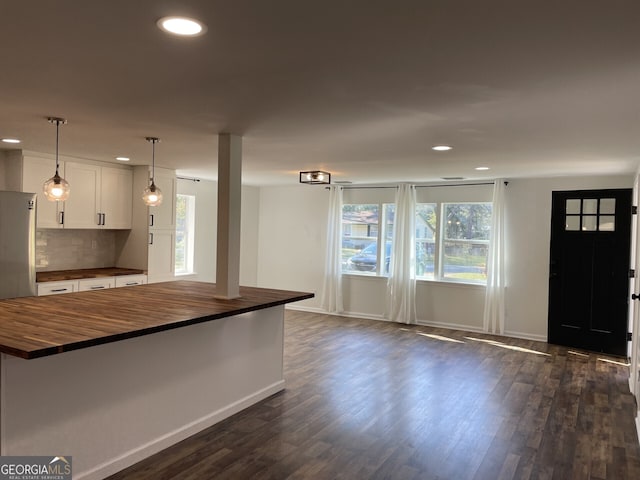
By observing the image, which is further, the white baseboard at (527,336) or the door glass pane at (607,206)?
the white baseboard at (527,336)

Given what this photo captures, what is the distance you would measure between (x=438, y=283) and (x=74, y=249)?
5114mm

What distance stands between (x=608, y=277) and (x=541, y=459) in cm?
370

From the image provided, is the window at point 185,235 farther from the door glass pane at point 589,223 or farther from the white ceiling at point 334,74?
the door glass pane at point 589,223

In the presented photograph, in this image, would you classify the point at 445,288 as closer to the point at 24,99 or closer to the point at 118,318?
the point at 118,318

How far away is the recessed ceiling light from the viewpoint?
1.67 meters

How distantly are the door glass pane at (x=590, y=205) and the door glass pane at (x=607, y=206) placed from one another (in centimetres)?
7

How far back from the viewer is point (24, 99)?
9.10 ft

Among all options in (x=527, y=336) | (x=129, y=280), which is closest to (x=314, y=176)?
(x=129, y=280)

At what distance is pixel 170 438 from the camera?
314 centimetres

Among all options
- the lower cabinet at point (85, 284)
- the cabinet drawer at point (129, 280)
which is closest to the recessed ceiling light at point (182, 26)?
the lower cabinet at point (85, 284)

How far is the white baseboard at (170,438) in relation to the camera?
271cm

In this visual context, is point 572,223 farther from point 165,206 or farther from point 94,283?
point 94,283

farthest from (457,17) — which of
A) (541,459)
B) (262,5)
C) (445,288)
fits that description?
(445,288)

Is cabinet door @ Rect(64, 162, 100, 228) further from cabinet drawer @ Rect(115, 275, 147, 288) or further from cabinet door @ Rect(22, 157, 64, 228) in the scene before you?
cabinet drawer @ Rect(115, 275, 147, 288)
